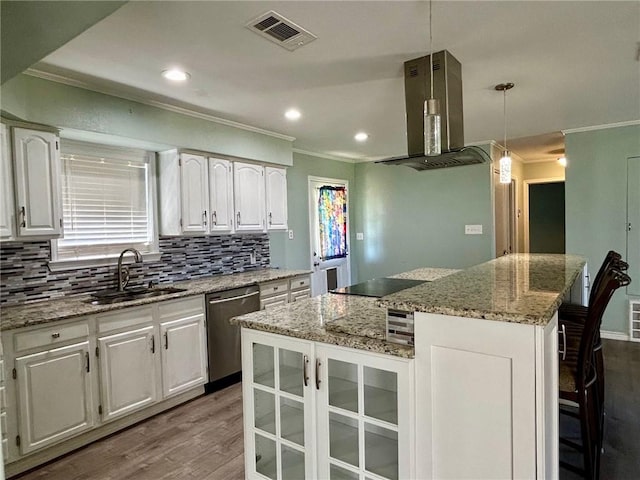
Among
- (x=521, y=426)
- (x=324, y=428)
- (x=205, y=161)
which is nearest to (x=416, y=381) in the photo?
(x=521, y=426)

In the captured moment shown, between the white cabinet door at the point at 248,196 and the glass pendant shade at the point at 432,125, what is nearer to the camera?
the glass pendant shade at the point at 432,125

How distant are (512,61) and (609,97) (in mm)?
1550

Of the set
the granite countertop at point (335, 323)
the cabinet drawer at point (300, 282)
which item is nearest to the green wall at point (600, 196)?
the cabinet drawer at point (300, 282)

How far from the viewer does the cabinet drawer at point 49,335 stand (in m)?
2.27

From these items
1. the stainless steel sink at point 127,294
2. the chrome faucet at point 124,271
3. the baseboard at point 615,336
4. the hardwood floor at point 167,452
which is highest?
the chrome faucet at point 124,271

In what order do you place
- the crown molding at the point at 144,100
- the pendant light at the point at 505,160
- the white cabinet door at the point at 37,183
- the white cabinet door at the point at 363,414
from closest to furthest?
1. the white cabinet door at the point at 363,414
2. the white cabinet door at the point at 37,183
3. the crown molding at the point at 144,100
4. the pendant light at the point at 505,160

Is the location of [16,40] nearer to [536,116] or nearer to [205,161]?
[205,161]

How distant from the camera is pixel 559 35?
228 cm

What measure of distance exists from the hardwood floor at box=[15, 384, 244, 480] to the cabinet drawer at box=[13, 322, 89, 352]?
0.74 meters

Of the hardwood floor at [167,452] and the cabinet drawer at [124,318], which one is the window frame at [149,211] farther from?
the hardwood floor at [167,452]

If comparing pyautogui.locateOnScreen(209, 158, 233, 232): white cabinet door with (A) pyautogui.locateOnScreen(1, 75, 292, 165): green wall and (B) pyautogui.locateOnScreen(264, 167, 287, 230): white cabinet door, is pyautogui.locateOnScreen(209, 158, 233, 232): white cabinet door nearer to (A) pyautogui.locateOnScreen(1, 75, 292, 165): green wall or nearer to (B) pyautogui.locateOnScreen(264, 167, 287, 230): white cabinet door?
(A) pyautogui.locateOnScreen(1, 75, 292, 165): green wall

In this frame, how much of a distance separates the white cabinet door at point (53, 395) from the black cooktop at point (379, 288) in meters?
1.72

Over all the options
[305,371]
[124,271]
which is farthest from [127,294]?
[305,371]

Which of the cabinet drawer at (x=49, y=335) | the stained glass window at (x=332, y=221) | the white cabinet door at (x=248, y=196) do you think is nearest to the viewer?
the cabinet drawer at (x=49, y=335)
